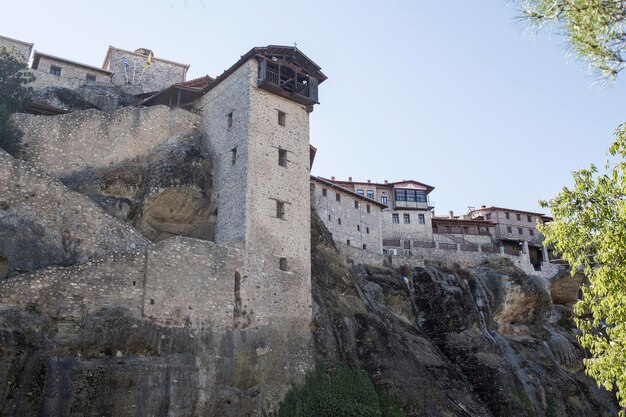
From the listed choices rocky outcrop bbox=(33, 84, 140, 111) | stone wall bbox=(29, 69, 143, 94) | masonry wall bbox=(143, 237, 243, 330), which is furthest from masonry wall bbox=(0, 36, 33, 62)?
masonry wall bbox=(143, 237, 243, 330)

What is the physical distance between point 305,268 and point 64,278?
11614 mm

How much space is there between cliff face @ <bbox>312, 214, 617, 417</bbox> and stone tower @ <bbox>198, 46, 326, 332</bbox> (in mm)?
2545

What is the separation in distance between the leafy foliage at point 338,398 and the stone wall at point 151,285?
4.40 m

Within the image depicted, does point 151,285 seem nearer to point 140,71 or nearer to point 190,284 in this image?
point 190,284

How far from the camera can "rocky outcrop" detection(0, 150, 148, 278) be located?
22141 millimetres

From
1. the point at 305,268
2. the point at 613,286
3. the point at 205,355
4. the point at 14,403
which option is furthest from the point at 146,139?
the point at 613,286

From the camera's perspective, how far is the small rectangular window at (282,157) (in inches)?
1232

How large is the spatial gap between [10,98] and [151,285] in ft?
49.6

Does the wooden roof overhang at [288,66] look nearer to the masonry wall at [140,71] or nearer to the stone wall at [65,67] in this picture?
the masonry wall at [140,71]

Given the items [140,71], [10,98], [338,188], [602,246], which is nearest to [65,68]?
[140,71]

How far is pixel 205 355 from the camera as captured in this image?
2438cm

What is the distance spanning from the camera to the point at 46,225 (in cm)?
2350

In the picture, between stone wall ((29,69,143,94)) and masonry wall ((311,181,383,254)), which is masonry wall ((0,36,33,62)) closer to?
stone wall ((29,69,143,94))

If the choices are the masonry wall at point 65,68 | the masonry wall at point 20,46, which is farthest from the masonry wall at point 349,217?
the masonry wall at point 20,46
